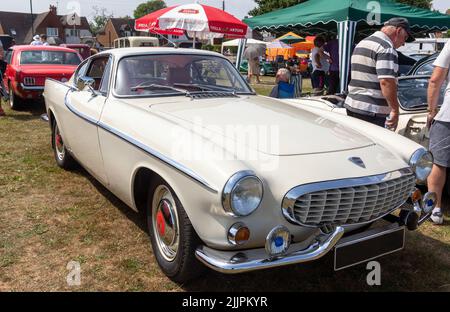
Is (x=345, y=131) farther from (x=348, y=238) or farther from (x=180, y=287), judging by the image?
(x=180, y=287)

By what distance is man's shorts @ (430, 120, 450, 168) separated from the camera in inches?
144

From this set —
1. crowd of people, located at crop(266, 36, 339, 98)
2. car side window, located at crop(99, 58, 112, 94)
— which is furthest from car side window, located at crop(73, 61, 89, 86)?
crowd of people, located at crop(266, 36, 339, 98)

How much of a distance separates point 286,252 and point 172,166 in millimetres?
830

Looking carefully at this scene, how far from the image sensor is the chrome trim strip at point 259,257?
2.26 meters

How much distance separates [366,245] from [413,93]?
2.94 m

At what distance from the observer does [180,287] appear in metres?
2.84

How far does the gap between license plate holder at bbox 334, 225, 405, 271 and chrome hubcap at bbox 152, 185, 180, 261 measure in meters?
0.99

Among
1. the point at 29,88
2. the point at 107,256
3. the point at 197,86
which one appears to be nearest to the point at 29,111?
the point at 29,88

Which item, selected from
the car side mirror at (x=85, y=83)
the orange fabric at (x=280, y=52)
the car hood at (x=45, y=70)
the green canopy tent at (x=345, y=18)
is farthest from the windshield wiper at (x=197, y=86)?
the orange fabric at (x=280, y=52)

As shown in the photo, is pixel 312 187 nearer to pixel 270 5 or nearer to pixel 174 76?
pixel 174 76

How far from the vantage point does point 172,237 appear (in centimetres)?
279

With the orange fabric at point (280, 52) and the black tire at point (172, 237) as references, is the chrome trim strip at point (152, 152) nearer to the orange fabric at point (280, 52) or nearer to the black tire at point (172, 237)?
the black tire at point (172, 237)

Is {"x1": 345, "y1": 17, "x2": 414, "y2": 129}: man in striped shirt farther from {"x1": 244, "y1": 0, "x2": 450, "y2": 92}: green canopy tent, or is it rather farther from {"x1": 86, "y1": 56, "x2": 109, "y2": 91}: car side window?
{"x1": 244, "y1": 0, "x2": 450, "y2": 92}: green canopy tent
